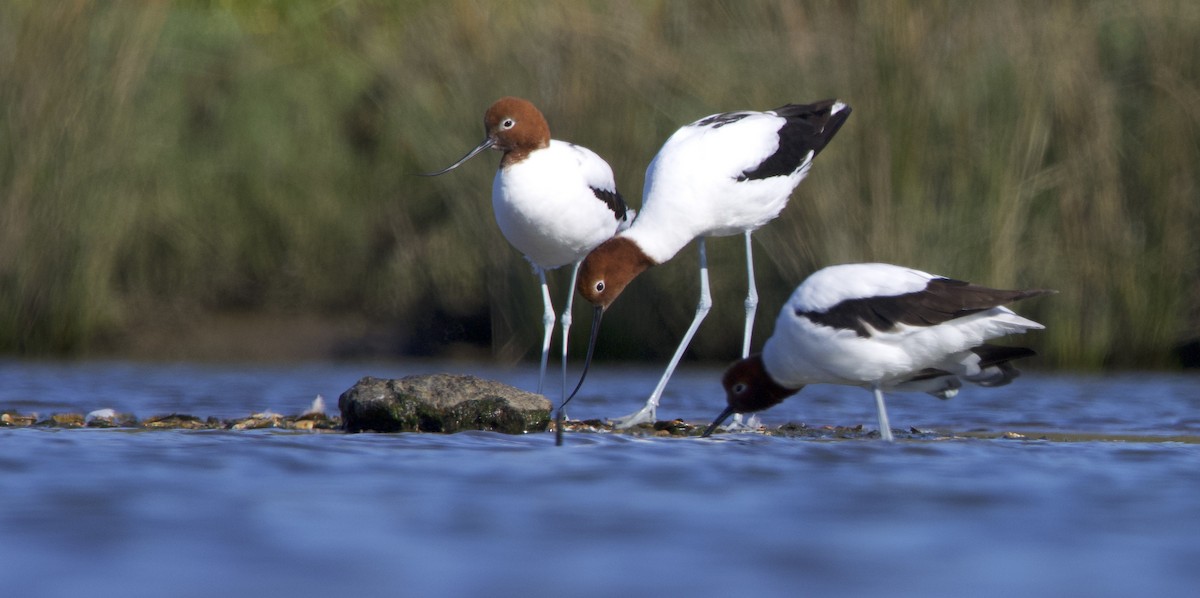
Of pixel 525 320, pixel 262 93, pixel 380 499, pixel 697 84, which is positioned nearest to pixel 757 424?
pixel 380 499

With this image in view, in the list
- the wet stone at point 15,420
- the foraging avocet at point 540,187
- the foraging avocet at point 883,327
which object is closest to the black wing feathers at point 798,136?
the foraging avocet at point 540,187

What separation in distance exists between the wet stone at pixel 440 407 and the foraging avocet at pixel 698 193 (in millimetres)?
715

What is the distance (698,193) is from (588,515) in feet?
10.4

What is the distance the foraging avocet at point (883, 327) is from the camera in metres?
5.39

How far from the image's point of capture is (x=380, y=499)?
3.88 meters

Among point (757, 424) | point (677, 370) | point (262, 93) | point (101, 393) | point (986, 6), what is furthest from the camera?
point (262, 93)

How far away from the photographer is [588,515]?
12.1 feet

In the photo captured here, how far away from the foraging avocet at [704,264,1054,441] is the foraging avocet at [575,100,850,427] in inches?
41.2

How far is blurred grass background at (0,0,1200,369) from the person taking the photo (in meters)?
8.98

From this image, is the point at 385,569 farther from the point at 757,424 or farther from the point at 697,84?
the point at 697,84

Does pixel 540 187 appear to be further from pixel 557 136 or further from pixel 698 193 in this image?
pixel 557 136

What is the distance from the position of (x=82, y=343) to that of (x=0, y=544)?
24.3 ft

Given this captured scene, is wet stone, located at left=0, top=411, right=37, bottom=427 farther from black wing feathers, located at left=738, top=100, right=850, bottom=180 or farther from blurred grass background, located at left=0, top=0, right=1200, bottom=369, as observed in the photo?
blurred grass background, located at left=0, top=0, right=1200, bottom=369

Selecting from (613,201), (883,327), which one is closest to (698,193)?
(613,201)
